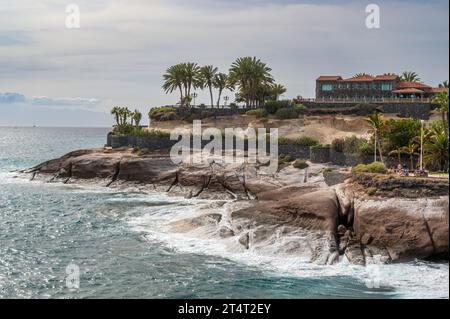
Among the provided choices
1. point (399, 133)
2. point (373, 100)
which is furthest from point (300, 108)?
point (399, 133)

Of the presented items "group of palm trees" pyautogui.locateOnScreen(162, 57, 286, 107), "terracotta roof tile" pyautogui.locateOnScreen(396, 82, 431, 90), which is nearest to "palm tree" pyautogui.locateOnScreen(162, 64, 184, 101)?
"group of palm trees" pyautogui.locateOnScreen(162, 57, 286, 107)

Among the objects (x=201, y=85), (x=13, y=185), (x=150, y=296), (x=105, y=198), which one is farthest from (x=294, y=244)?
(x=201, y=85)

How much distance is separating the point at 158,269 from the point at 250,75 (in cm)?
6857

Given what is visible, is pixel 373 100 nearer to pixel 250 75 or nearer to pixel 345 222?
pixel 250 75

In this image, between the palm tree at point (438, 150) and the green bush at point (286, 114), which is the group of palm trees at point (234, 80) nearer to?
the green bush at point (286, 114)

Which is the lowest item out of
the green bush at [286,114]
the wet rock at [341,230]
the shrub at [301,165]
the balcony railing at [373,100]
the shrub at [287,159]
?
the wet rock at [341,230]

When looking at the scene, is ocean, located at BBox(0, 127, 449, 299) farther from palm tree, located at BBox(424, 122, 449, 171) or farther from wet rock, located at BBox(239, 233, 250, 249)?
palm tree, located at BBox(424, 122, 449, 171)

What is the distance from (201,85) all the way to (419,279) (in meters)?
77.6

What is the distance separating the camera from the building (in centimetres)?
9631

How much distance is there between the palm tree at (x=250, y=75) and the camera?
99438 millimetres

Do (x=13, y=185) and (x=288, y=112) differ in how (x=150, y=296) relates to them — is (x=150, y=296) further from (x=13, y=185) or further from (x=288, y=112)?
(x=288, y=112)

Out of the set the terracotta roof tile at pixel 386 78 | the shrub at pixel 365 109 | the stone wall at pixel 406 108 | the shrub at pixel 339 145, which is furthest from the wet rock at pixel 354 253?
the terracotta roof tile at pixel 386 78

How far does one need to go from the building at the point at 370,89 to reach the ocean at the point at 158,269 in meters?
58.6

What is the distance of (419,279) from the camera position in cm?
3341
